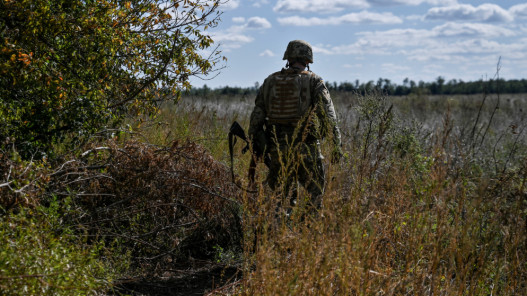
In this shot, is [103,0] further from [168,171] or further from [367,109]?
[367,109]

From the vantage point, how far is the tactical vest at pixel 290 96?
20.9 ft

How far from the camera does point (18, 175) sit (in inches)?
173

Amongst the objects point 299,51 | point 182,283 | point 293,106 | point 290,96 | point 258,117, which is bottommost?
point 182,283

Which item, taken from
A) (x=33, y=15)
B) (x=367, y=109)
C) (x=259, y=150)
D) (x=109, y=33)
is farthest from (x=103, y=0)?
(x=367, y=109)

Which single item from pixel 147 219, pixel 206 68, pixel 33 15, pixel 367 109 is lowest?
pixel 147 219

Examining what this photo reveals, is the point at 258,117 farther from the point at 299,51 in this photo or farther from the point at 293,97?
the point at 299,51

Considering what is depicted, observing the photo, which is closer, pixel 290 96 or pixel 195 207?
pixel 195 207

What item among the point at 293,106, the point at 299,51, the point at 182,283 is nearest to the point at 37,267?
the point at 182,283

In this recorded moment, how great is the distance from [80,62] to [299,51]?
2279 millimetres

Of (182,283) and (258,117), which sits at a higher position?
(258,117)

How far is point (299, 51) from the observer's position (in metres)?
6.45

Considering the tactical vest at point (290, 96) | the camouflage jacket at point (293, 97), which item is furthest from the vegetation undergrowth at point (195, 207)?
the tactical vest at point (290, 96)

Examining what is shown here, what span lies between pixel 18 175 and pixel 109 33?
5.57 feet

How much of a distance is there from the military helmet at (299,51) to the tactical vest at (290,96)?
171mm
